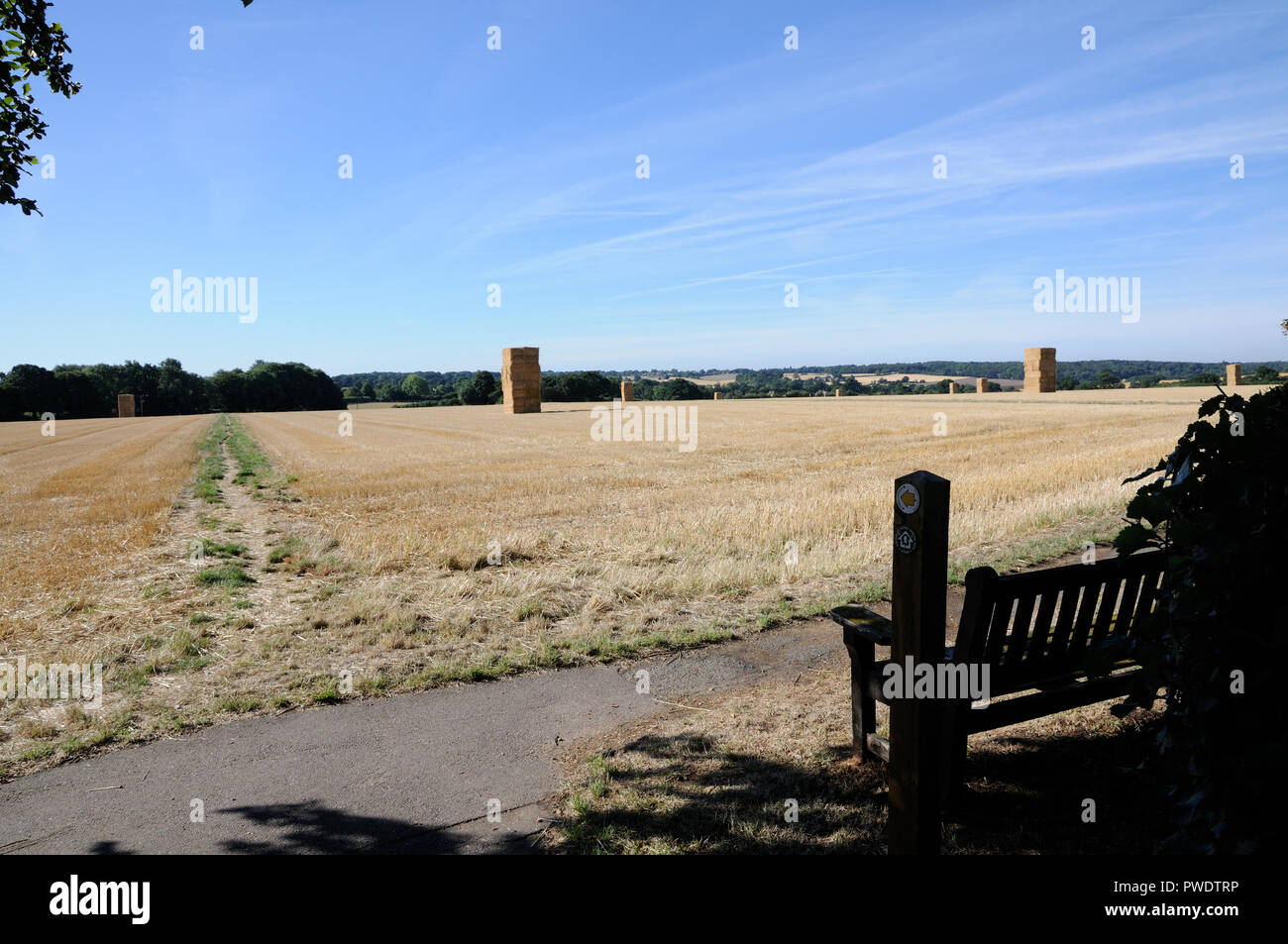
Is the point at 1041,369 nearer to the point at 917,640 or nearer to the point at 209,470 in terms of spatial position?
the point at 209,470

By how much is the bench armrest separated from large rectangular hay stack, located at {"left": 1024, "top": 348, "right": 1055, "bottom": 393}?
60.2 m

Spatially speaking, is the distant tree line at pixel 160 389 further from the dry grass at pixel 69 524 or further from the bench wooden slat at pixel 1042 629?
the bench wooden slat at pixel 1042 629

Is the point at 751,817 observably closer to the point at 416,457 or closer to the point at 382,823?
the point at 382,823

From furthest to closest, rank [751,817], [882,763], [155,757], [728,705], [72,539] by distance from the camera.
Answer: [72,539] < [728,705] < [155,757] < [882,763] < [751,817]

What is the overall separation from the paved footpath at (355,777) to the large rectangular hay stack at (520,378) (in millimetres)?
45510

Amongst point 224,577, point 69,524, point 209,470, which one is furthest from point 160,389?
point 224,577

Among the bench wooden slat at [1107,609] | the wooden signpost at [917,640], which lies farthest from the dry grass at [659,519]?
the wooden signpost at [917,640]

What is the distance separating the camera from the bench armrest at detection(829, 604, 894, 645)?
4.10 metres

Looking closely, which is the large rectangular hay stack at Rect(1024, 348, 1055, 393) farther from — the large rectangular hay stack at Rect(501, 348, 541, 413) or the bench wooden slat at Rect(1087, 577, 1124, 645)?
the bench wooden slat at Rect(1087, 577, 1124, 645)

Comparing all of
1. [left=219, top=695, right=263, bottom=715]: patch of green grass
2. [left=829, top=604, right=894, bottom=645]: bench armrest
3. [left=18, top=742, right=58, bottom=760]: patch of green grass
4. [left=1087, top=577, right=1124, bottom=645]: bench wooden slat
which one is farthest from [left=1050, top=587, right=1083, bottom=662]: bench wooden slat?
[left=18, top=742, right=58, bottom=760]: patch of green grass
